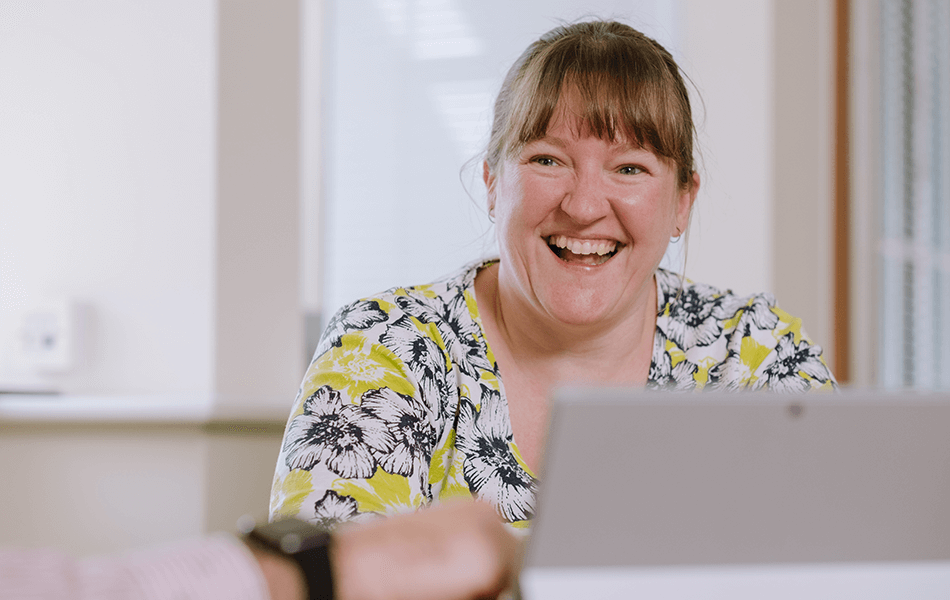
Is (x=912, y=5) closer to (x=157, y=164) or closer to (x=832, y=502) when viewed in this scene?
(x=157, y=164)

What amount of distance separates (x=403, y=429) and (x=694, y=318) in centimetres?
56

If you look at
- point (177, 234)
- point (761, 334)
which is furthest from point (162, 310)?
point (761, 334)

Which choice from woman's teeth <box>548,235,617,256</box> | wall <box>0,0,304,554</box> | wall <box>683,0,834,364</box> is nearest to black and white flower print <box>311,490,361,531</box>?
woman's teeth <box>548,235,617,256</box>

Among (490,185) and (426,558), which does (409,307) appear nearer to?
(490,185)

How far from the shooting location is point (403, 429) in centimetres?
95

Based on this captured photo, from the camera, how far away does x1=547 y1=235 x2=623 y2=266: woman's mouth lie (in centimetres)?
114

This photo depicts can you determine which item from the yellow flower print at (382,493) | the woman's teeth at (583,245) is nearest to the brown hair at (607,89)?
the woman's teeth at (583,245)

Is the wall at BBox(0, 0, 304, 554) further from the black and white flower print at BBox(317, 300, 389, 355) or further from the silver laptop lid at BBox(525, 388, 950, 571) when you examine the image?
the silver laptop lid at BBox(525, 388, 950, 571)

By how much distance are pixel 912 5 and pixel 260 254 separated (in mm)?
2039

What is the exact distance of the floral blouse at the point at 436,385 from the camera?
0.85 meters

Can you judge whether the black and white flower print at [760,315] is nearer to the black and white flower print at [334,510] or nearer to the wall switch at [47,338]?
the black and white flower print at [334,510]

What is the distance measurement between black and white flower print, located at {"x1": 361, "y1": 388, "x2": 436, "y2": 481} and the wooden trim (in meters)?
1.61

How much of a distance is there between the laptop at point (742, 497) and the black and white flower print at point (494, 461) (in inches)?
22.5

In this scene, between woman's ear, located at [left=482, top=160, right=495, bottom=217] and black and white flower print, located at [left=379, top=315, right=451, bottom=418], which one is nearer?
black and white flower print, located at [left=379, top=315, right=451, bottom=418]
